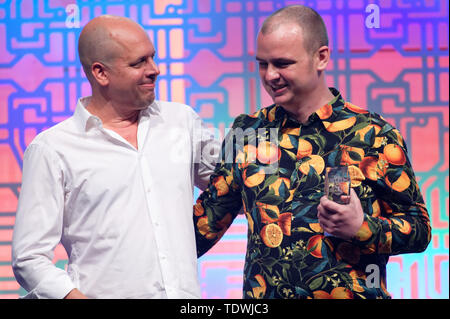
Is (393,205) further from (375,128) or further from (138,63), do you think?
(138,63)

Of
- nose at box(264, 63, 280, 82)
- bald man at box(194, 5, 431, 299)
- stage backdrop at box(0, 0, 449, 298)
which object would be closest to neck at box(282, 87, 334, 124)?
bald man at box(194, 5, 431, 299)

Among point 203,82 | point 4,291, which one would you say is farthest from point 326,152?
point 4,291

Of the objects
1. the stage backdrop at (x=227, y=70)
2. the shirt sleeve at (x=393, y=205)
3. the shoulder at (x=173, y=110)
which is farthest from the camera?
the stage backdrop at (x=227, y=70)

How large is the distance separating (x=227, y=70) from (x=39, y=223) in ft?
5.18

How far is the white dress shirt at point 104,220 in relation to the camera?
2.00 metres

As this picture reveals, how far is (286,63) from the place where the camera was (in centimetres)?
200

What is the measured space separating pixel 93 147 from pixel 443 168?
2055 mm

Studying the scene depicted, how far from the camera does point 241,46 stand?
10.9ft

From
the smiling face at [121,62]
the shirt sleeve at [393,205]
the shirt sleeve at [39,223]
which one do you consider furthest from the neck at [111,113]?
the shirt sleeve at [393,205]

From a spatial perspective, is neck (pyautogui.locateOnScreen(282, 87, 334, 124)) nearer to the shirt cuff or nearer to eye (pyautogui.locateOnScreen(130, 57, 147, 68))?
eye (pyautogui.locateOnScreen(130, 57, 147, 68))

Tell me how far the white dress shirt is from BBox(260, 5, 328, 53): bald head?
1.77ft

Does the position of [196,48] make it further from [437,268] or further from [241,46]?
[437,268]

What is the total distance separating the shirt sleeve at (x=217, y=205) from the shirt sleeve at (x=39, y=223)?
46cm

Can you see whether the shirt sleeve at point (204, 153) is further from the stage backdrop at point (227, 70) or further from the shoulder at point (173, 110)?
the stage backdrop at point (227, 70)
